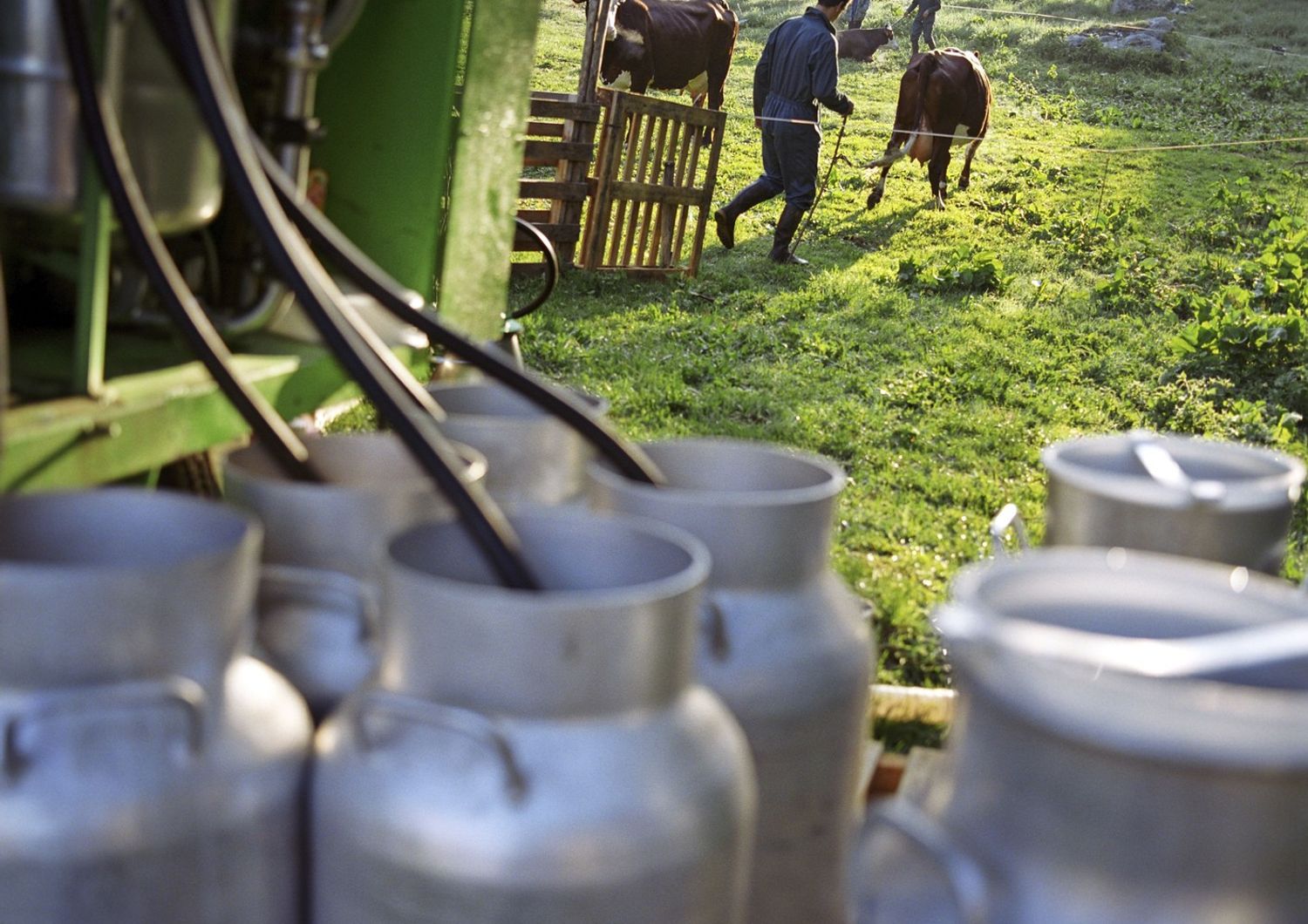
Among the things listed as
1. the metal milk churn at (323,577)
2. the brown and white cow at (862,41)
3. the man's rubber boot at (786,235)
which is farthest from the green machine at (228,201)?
the brown and white cow at (862,41)

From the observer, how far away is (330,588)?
5.76 feet

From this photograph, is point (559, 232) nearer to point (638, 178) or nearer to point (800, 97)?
point (638, 178)

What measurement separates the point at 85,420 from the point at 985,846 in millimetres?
1501

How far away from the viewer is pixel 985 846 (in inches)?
55.6

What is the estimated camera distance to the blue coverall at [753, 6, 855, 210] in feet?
36.8

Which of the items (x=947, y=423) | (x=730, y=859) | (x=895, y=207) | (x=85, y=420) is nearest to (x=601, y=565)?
(x=730, y=859)

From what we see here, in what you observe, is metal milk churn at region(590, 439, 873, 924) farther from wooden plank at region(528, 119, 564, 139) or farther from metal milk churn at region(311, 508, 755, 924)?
wooden plank at region(528, 119, 564, 139)

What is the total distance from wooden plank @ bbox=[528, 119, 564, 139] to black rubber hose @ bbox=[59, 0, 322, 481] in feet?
26.0

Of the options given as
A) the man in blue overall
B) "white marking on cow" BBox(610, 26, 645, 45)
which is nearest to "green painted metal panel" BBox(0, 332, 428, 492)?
the man in blue overall

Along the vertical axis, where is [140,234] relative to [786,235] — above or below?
above

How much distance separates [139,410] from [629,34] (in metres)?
12.9

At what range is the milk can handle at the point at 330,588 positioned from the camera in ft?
5.73

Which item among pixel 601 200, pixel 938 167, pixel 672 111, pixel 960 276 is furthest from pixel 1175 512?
pixel 938 167

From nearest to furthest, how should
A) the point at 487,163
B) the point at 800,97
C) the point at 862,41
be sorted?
the point at 487,163, the point at 800,97, the point at 862,41
